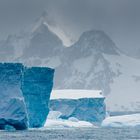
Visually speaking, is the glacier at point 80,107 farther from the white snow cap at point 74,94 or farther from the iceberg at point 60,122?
the iceberg at point 60,122

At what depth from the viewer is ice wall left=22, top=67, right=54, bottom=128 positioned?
76.8 metres

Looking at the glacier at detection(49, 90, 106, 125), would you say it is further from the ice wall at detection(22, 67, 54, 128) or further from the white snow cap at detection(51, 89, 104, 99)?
the ice wall at detection(22, 67, 54, 128)

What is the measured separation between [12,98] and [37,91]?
9.94 meters

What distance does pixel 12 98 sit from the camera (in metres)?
67.7

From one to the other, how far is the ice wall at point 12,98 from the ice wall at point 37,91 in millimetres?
6992

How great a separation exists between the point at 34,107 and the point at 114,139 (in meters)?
14.7

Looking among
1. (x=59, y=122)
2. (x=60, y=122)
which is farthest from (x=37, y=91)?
(x=60, y=122)

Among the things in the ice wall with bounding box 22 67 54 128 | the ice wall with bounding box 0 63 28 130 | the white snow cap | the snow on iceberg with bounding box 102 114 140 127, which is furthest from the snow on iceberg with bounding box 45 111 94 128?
the ice wall with bounding box 0 63 28 130

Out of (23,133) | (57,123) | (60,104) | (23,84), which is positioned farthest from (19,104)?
(60,104)

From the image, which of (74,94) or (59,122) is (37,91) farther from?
(74,94)

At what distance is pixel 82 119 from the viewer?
324 ft

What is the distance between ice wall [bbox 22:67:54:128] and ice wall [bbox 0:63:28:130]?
22.9ft

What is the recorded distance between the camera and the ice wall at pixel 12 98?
220ft

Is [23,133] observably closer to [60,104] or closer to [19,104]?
[19,104]
